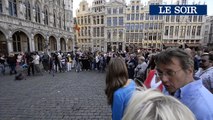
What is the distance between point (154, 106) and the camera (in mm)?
752

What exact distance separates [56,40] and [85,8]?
29920mm

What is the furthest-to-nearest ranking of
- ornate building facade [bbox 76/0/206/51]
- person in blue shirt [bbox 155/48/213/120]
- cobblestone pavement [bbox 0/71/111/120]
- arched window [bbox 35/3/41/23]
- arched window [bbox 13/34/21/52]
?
ornate building facade [bbox 76/0/206/51], arched window [bbox 35/3/41/23], arched window [bbox 13/34/21/52], cobblestone pavement [bbox 0/71/111/120], person in blue shirt [bbox 155/48/213/120]

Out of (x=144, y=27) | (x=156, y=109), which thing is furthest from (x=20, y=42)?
(x=144, y=27)

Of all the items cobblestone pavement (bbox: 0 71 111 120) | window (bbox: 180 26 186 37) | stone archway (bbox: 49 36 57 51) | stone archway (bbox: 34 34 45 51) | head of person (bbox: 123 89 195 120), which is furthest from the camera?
window (bbox: 180 26 186 37)

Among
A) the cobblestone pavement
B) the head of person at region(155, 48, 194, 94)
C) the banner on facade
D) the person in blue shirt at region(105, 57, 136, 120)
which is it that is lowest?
the cobblestone pavement

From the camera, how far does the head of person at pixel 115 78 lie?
2062 mm

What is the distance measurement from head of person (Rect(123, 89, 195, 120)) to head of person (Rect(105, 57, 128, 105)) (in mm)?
1253

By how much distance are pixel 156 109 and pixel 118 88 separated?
129 cm

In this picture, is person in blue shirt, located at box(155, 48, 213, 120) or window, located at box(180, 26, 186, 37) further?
window, located at box(180, 26, 186, 37)

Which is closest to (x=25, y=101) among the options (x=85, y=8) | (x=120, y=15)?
(x=120, y=15)

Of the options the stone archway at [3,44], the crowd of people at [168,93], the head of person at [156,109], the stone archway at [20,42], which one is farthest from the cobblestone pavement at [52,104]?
the stone archway at [20,42]

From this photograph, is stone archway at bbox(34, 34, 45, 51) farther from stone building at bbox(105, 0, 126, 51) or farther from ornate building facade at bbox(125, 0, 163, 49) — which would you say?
ornate building facade at bbox(125, 0, 163, 49)

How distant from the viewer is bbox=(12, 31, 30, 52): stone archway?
19094 millimetres

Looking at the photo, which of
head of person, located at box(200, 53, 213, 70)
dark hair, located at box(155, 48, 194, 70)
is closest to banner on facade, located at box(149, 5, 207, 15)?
head of person, located at box(200, 53, 213, 70)
